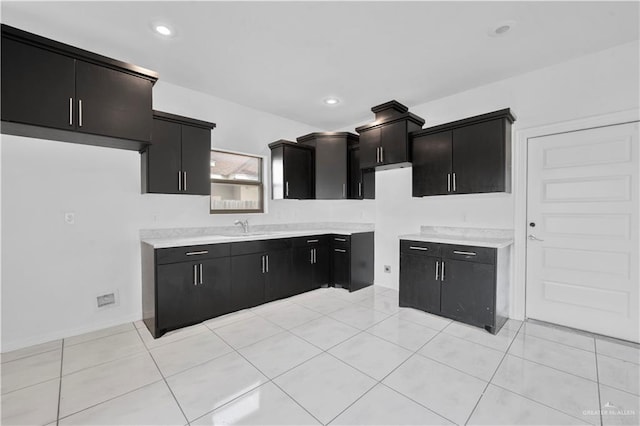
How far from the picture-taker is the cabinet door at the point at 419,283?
10.4ft

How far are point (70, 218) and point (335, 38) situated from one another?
3.04 meters

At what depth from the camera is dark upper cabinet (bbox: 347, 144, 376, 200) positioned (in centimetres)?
432

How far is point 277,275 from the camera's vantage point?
3.62 meters

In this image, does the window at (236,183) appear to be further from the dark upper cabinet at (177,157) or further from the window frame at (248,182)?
the dark upper cabinet at (177,157)

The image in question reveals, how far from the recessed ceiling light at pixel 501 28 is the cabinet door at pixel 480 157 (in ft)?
2.73

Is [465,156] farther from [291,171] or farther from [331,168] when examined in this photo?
[291,171]

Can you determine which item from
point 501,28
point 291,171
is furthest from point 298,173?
point 501,28

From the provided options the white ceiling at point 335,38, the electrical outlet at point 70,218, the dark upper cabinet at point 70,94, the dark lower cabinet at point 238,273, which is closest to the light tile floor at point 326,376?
the dark lower cabinet at point 238,273

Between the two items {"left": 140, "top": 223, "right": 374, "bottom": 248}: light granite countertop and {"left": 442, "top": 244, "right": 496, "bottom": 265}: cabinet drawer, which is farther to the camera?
{"left": 140, "top": 223, "right": 374, "bottom": 248}: light granite countertop

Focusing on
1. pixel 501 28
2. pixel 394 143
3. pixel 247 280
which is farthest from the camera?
pixel 394 143

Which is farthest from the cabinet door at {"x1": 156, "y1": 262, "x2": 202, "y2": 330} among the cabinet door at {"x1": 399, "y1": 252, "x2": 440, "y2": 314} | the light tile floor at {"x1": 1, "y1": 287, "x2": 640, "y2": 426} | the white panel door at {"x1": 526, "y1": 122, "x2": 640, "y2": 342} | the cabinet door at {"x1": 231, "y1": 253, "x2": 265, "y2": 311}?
the white panel door at {"x1": 526, "y1": 122, "x2": 640, "y2": 342}

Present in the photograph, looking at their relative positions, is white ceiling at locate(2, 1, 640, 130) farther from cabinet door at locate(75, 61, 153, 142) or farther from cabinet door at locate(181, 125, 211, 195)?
cabinet door at locate(181, 125, 211, 195)

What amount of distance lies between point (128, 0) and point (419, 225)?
382 cm

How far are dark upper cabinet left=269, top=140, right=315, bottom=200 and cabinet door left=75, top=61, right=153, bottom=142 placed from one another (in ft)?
6.14
